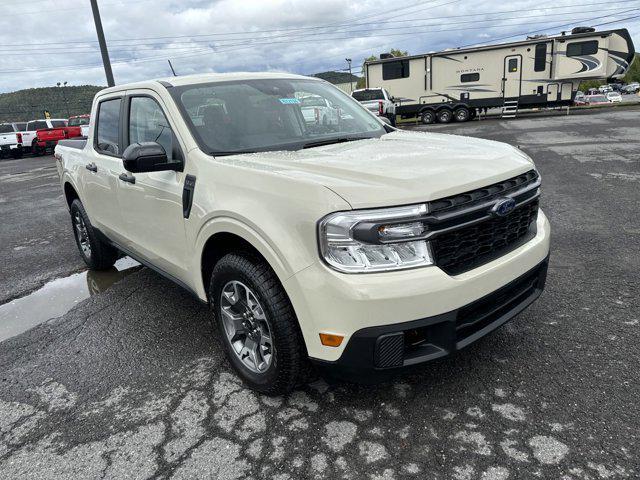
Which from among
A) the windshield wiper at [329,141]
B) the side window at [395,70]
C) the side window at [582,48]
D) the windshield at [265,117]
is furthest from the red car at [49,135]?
the windshield wiper at [329,141]

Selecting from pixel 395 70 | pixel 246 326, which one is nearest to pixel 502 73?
pixel 395 70

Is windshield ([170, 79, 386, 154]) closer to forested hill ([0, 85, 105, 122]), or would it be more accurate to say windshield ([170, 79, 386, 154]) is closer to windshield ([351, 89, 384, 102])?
windshield ([351, 89, 384, 102])

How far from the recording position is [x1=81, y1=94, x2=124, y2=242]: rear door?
4.09 m

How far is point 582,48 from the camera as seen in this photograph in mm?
22547

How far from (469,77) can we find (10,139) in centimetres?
2300

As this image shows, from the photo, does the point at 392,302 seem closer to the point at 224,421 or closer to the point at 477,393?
the point at 477,393

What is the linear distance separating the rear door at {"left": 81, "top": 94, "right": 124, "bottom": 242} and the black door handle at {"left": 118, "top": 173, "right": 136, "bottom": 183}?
0.07m

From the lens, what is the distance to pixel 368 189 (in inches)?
88.0

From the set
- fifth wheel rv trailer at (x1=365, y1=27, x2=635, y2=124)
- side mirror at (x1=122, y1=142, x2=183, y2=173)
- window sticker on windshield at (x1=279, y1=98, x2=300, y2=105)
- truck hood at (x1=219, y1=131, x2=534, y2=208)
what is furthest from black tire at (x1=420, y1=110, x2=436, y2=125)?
side mirror at (x1=122, y1=142, x2=183, y2=173)

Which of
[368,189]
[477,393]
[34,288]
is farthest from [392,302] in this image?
[34,288]

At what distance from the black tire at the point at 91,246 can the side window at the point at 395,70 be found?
23.2 meters

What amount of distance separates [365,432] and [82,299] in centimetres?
333

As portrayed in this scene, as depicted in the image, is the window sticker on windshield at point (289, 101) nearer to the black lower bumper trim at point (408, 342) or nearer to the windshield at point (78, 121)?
the black lower bumper trim at point (408, 342)

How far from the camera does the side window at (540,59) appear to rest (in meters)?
22.9
